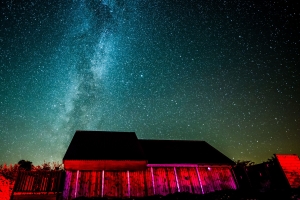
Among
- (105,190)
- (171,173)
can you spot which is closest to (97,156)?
(105,190)

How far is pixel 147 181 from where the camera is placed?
611 inches

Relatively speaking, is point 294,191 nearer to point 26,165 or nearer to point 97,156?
point 97,156

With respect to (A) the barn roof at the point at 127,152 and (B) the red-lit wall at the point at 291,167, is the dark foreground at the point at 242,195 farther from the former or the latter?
(B) the red-lit wall at the point at 291,167

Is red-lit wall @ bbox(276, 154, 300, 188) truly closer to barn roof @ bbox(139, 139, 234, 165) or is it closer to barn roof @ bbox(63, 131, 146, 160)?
barn roof @ bbox(139, 139, 234, 165)

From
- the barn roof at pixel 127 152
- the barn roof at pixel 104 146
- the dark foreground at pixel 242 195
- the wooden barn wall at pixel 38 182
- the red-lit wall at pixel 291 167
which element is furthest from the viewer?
the red-lit wall at pixel 291 167

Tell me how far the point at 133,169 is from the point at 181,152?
5595 mm

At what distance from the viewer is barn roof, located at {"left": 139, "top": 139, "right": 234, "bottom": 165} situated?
17.5 meters

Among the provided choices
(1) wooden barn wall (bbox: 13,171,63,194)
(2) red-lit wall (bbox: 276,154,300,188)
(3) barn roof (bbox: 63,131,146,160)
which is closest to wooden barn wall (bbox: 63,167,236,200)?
(1) wooden barn wall (bbox: 13,171,63,194)

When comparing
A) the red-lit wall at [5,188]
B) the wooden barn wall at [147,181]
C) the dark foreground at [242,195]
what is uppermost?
the red-lit wall at [5,188]

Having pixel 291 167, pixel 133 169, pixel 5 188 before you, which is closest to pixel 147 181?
pixel 133 169

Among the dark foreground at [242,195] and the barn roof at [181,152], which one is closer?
the dark foreground at [242,195]

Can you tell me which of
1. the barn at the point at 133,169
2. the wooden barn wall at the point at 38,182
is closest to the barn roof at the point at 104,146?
the barn at the point at 133,169

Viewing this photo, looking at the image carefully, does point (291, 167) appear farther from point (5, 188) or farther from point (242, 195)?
point (5, 188)

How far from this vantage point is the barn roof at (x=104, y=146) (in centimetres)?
1502
